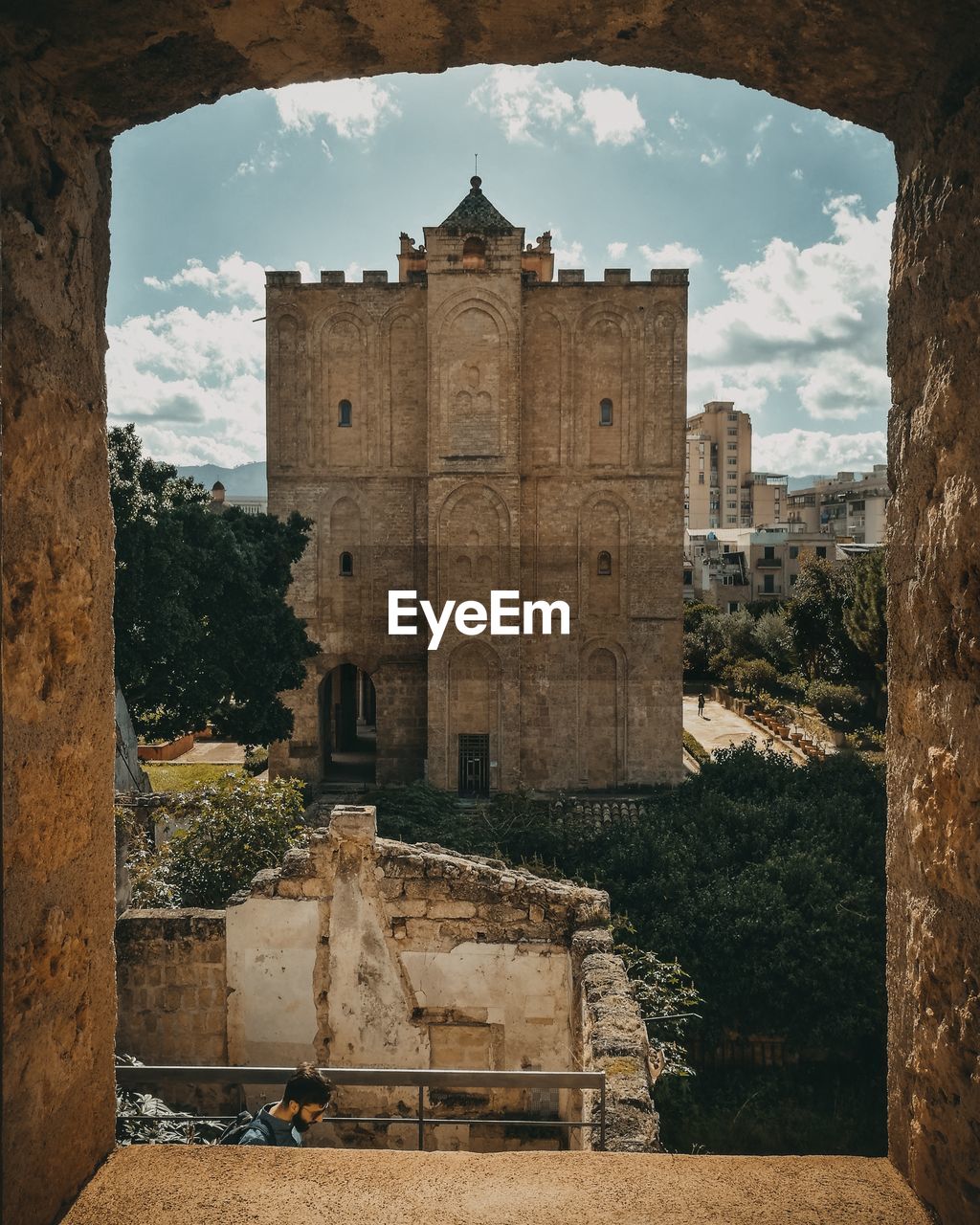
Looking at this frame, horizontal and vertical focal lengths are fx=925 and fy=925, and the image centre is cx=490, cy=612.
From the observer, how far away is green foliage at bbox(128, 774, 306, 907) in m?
9.00

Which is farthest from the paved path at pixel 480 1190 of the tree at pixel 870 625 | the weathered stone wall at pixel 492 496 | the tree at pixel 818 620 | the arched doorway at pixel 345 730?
the tree at pixel 818 620

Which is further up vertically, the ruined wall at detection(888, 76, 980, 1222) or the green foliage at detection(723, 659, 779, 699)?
the ruined wall at detection(888, 76, 980, 1222)

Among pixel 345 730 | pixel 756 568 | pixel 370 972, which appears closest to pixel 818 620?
pixel 345 730

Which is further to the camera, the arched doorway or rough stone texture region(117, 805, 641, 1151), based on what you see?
the arched doorway

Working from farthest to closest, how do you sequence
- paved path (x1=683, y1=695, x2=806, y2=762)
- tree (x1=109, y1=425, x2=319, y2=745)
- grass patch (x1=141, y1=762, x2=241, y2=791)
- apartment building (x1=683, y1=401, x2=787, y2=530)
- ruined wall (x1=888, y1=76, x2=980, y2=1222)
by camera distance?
1. apartment building (x1=683, y1=401, x2=787, y2=530)
2. paved path (x1=683, y1=695, x2=806, y2=762)
3. grass patch (x1=141, y1=762, x2=241, y2=791)
4. tree (x1=109, y1=425, x2=319, y2=745)
5. ruined wall (x1=888, y1=76, x2=980, y2=1222)

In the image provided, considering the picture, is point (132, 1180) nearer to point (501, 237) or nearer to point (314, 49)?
point (314, 49)

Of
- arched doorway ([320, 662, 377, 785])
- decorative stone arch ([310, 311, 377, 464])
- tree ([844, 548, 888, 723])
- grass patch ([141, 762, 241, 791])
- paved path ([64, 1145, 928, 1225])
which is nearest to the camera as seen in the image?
→ paved path ([64, 1145, 928, 1225])

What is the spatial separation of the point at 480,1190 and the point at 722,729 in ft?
88.4

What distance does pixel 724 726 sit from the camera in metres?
28.5

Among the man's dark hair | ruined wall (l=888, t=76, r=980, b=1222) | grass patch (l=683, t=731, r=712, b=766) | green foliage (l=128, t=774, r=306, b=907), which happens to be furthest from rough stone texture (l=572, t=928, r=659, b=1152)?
grass patch (l=683, t=731, r=712, b=766)

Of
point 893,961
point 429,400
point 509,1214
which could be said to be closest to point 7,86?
point 509,1214

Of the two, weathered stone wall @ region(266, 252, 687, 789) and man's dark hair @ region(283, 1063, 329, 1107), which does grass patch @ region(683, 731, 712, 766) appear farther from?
man's dark hair @ region(283, 1063, 329, 1107)

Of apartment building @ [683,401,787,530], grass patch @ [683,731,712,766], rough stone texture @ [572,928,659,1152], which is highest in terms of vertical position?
apartment building @ [683,401,787,530]

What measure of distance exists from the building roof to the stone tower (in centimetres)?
8
